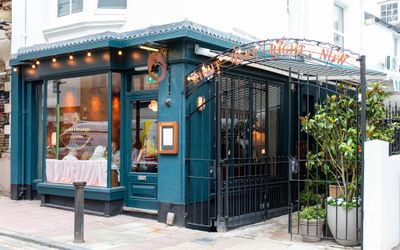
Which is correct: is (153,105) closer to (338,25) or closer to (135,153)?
(135,153)

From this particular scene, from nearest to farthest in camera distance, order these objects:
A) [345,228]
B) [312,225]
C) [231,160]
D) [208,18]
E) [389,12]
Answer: [345,228] < [312,225] < [231,160] < [208,18] < [389,12]

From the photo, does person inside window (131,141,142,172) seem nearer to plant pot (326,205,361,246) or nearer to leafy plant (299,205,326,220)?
leafy plant (299,205,326,220)

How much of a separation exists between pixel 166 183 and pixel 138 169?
4.07ft

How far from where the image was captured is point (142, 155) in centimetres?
1046

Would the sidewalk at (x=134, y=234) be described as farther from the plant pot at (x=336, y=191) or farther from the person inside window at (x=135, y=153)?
the person inside window at (x=135, y=153)

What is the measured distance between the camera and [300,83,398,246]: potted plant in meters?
7.57

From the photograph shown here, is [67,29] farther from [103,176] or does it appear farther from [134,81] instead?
[103,176]

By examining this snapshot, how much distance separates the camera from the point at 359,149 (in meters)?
7.64

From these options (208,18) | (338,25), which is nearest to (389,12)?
(338,25)

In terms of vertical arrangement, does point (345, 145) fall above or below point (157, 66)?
below

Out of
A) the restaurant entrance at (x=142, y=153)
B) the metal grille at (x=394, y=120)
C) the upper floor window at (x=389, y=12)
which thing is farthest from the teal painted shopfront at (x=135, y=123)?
the upper floor window at (x=389, y=12)

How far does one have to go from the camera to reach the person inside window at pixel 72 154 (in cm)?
1131

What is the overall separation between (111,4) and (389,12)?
1377 cm

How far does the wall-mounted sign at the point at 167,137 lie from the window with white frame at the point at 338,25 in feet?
24.5
